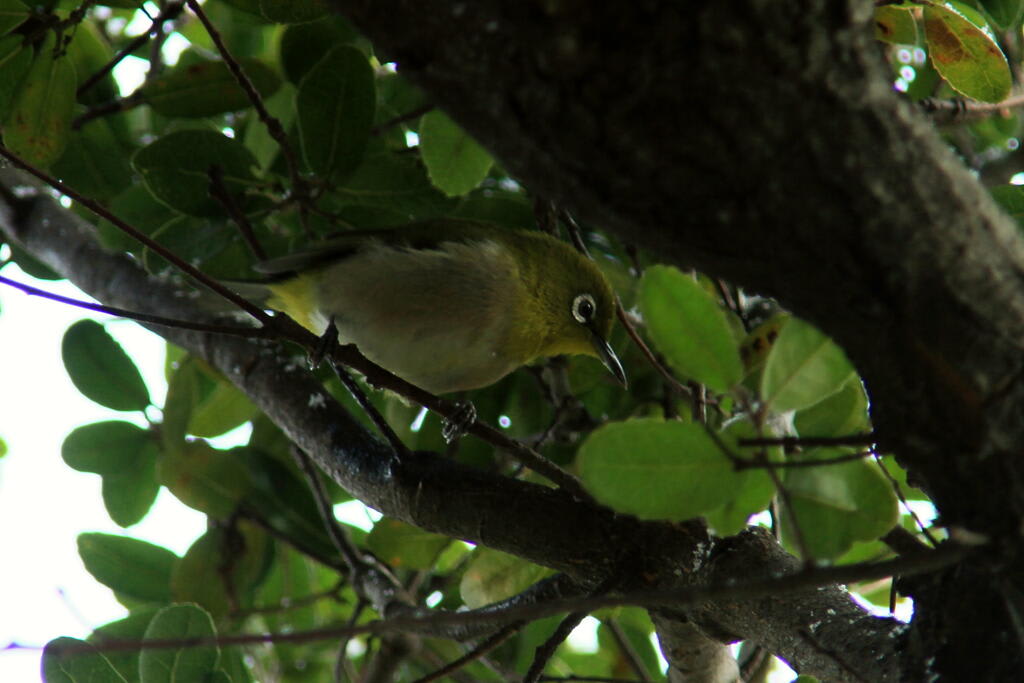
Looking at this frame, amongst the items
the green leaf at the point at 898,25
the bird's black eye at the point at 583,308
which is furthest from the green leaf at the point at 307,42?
the green leaf at the point at 898,25

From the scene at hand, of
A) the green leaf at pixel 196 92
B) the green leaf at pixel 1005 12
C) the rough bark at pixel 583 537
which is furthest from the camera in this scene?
the green leaf at pixel 196 92

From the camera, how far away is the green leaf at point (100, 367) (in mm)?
3479

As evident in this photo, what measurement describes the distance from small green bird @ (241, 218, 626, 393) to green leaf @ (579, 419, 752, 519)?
6.16 ft

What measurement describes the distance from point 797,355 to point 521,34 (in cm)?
60

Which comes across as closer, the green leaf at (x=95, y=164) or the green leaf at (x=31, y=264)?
the green leaf at (x=95, y=164)

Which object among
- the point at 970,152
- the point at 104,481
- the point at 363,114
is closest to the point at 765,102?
the point at 363,114

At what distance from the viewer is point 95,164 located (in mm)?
3211

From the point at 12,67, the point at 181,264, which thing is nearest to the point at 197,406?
the point at 12,67

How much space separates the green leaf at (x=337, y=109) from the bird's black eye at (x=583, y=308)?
1.06 m

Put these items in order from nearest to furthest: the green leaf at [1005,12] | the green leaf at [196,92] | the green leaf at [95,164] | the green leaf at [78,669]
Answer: the green leaf at [78,669] → the green leaf at [1005,12] → the green leaf at [196,92] → the green leaf at [95,164]

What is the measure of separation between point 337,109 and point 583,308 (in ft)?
4.08

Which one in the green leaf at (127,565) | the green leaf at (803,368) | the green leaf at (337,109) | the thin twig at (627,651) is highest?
the green leaf at (337,109)

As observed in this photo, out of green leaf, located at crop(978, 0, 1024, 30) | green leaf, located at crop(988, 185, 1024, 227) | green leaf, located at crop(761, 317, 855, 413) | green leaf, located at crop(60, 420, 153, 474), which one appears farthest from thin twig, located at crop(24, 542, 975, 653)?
green leaf, located at crop(60, 420, 153, 474)

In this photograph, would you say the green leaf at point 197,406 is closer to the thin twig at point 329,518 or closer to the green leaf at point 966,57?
the thin twig at point 329,518
